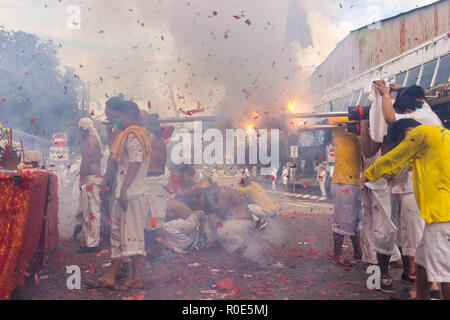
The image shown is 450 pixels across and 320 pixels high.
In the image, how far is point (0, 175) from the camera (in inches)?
135

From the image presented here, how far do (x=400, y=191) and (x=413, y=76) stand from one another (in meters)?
16.9

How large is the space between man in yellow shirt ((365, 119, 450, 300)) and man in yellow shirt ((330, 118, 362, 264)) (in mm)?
1872

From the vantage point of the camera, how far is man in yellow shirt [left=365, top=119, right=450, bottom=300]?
310 centimetres

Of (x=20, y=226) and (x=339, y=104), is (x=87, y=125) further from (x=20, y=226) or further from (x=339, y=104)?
(x=339, y=104)

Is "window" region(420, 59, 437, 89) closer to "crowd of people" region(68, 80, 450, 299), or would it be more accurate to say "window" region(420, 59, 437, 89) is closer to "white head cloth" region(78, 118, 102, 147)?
"crowd of people" region(68, 80, 450, 299)

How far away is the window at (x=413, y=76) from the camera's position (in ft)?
60.0

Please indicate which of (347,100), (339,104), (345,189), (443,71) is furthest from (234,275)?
(339,104)

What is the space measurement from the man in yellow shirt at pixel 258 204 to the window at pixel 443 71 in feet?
40.5

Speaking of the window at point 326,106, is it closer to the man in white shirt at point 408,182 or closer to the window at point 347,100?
the window at point 347,100

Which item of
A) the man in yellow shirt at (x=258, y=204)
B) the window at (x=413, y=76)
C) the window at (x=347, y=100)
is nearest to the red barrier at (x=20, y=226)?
the man in yellow shirt at (x=258, y=204)

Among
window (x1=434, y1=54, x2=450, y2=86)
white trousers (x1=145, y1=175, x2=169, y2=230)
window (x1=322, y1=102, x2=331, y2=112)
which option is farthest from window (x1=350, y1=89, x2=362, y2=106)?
white trousers (x1=145, y1=175, x2=169, y2=230)
